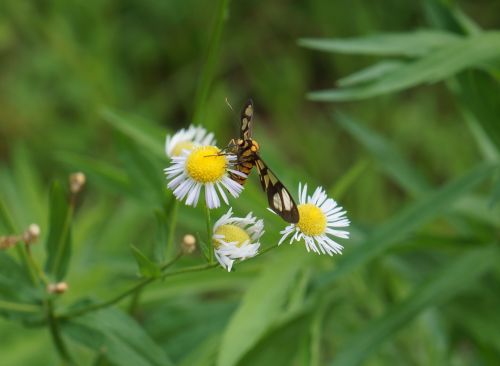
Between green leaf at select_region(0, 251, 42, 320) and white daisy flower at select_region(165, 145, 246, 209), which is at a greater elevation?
green leaf at select_region(0, 251, 42, 320)

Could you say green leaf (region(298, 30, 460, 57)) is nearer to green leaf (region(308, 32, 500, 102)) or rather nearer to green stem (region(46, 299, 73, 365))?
green leaf (region(308, 32, 500, 102))

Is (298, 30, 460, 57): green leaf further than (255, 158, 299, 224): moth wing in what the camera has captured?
Yes

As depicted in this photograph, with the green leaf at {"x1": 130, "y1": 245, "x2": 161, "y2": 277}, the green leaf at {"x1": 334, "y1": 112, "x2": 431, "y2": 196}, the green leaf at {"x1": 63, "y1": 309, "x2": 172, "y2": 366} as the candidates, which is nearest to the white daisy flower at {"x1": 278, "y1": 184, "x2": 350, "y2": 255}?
the green leaf at {"x1": 130, "y1": 245, "x2": 161, "y2": 277}

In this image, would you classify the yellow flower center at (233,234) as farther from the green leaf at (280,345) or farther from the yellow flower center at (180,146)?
the green leaf at (280,345)

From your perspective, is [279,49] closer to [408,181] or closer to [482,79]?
[408,181]

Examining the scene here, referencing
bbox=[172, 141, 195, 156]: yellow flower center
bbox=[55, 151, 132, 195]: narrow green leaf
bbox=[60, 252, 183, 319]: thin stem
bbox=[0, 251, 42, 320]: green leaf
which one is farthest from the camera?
bbox=[55, 151, 132, 195]: narrow green leaf

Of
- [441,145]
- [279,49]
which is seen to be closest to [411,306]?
[441,145]
